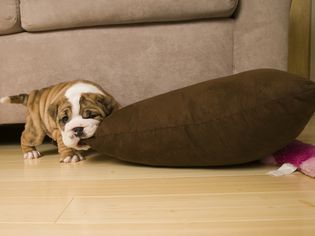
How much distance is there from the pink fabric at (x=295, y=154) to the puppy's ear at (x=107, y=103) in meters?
0.66

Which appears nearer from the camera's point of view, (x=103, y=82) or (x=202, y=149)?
(x=202, y=149)

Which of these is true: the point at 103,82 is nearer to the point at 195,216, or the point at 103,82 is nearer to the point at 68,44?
the point at 68,44

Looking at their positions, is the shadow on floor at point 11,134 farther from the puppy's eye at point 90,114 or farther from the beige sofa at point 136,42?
the puppy's eye at point 90,114

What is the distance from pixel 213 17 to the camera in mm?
1564

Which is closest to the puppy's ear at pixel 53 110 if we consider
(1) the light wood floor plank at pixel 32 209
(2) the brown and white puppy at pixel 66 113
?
(2) the brown and white puppy at pixel 66 113

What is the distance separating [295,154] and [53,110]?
3.12 feet

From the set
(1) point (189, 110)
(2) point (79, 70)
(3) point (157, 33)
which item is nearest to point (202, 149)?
(1) point (189, 110)

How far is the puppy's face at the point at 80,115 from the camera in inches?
54.5

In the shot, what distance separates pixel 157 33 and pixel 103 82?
0.33m

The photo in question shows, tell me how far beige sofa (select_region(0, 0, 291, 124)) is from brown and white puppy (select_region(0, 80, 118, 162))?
11 centimetres

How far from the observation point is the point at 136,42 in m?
1.61

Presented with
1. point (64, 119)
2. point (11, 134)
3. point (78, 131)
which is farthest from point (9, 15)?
point (11, 134)

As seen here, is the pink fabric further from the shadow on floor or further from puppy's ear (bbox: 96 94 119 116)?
the shadow on floor

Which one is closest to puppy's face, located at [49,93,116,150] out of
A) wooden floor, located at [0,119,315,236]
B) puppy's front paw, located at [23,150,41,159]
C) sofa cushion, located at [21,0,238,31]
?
wooden floor, located at [0,119,315,236]
